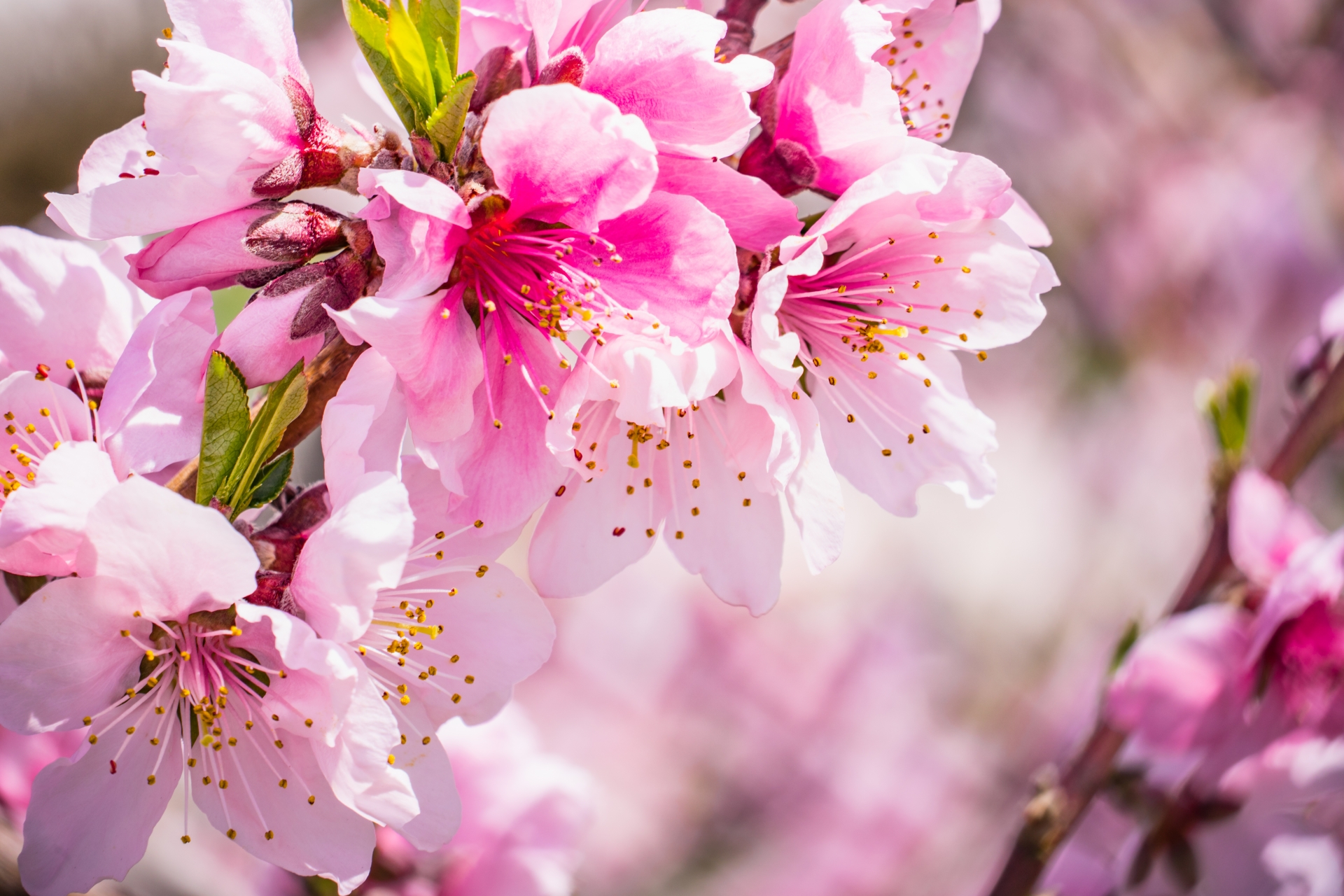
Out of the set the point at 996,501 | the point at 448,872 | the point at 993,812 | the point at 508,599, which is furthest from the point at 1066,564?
the point at 508,599

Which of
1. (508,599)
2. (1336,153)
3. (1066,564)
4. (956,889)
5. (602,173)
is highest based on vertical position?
(602,173)

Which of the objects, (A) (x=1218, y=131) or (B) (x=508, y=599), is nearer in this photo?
(B) (x=508, y=599)

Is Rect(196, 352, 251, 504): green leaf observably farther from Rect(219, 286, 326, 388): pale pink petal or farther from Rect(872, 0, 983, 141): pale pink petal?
Rect(872, 0, 983, 141): pale pink petal

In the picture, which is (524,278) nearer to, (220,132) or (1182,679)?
(220,132)

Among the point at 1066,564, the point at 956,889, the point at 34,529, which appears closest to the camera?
the point at 34,529

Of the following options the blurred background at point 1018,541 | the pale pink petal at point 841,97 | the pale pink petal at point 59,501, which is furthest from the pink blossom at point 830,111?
the blurred background at point 1018,541

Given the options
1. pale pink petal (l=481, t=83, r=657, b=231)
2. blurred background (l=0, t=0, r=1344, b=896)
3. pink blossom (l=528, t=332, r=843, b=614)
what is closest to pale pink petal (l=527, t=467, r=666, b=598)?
pink blossom (l=528, t=332, r=843, b=614)

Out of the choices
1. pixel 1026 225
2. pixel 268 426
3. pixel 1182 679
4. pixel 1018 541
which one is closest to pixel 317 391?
pixel 268 426

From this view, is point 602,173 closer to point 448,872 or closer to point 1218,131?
point 448,872
